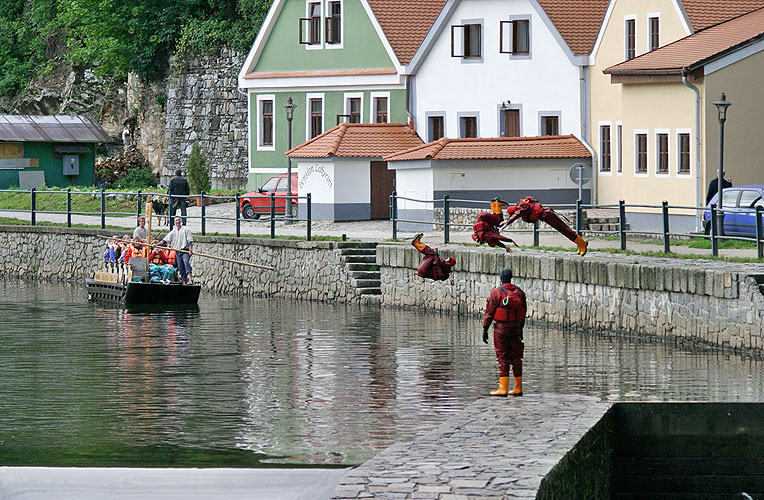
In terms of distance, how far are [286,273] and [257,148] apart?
59.0 ft

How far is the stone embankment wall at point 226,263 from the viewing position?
35.5 meters

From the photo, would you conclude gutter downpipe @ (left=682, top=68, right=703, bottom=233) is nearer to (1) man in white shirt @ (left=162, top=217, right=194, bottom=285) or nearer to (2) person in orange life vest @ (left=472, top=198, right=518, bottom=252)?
(1) man in white shirt @ (left=162, top=217, right=194, bottom=285)

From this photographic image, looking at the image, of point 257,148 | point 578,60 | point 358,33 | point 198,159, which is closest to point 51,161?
point 198,159

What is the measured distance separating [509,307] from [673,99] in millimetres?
21900

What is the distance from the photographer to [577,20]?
1806 inches

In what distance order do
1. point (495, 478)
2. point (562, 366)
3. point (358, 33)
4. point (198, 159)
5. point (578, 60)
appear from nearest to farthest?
point (495, 478), point (562, 366), point (578, 60), point (358, 33), point (198, 159)

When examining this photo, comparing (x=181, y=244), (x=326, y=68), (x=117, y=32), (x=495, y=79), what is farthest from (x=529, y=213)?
(x=117, y=32)

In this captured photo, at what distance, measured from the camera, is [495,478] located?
39.7ft

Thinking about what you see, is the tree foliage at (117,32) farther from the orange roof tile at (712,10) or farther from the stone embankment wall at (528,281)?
the orange roof tile at (712,10)

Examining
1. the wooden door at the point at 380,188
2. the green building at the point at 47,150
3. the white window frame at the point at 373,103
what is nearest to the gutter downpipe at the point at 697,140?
the wooden door at the point at 380,188

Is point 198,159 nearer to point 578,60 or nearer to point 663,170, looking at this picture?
point 578,60

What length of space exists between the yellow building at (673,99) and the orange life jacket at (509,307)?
19.3 meters

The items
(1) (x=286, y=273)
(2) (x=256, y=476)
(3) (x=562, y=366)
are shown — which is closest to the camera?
(2) (x=256, y=476)

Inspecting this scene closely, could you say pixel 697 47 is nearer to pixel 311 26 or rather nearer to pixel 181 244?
pixel 181 244
